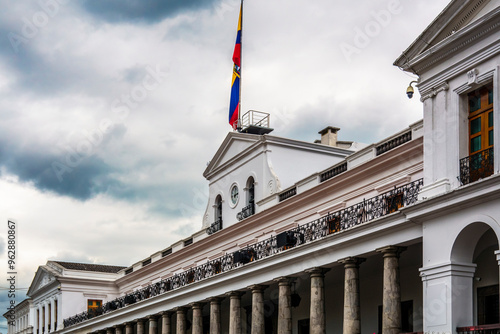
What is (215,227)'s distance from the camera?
39.3 m

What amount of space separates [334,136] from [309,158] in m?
2.94

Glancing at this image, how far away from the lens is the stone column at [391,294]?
21.0 m

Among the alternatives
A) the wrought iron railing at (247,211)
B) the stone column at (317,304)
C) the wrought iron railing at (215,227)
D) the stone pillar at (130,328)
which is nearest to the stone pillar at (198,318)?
the wrought iron railing at (247,211)

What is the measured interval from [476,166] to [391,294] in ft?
15.0

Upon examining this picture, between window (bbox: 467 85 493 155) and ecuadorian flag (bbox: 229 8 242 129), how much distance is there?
2195 centimetres

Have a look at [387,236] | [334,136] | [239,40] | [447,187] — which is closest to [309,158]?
[334,136]

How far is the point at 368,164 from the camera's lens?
27.0 meters

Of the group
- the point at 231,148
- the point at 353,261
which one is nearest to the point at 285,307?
the point at 353,261

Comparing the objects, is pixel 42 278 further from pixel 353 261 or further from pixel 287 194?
pixel 353 261

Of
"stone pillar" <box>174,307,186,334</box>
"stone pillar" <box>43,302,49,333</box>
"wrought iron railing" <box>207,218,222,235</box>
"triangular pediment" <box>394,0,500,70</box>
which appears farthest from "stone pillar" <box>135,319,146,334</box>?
"triangular pediment" <box>394,0,500,70</box>

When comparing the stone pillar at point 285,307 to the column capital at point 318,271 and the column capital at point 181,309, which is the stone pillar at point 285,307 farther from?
the column capital at point 181,309

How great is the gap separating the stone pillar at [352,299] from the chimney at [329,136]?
1550cm

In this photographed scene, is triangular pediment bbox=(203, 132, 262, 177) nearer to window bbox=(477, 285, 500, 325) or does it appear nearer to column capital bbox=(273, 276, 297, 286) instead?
column capital bbox=(273, 276, 297, 286)

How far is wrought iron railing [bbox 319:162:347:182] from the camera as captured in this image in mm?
29125
